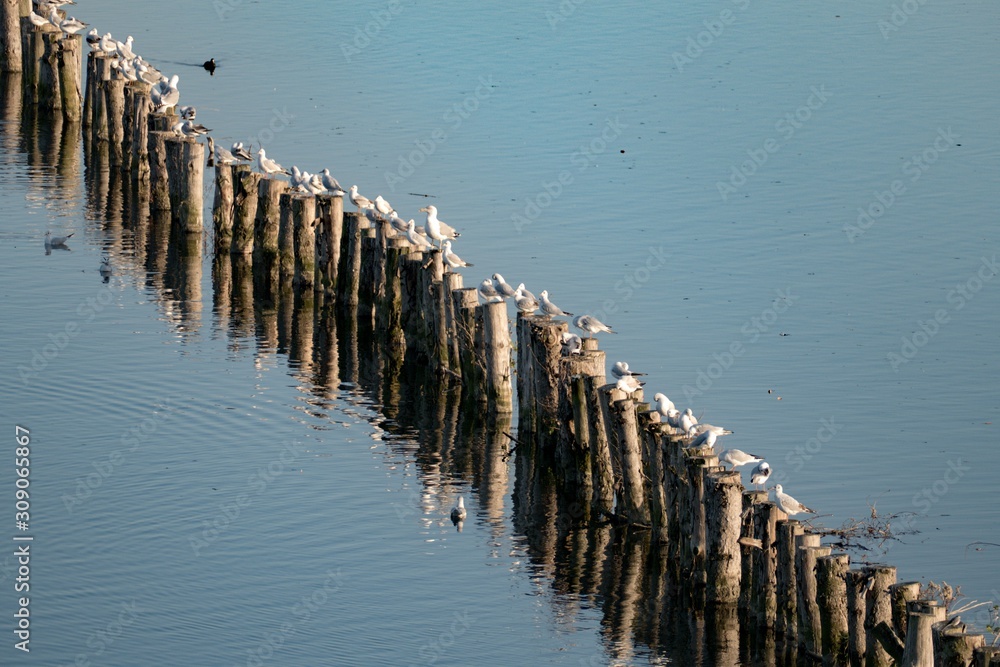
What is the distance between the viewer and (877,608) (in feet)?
48.9

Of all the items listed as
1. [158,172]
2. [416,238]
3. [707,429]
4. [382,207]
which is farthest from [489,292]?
[158,172]

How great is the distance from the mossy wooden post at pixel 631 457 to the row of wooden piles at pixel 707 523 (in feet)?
0.04

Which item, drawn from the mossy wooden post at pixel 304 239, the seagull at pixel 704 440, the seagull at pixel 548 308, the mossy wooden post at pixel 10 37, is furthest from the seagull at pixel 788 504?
the mossy wooden post at pixel 10 37

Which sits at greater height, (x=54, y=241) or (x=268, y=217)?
(x=268, y=217)

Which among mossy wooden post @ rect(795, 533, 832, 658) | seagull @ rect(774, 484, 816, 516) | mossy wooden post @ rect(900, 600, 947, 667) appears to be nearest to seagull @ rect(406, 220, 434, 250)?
seagull @ rect(774, 484, 816, 516)

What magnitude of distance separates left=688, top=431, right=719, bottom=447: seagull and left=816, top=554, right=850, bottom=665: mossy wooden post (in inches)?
82.6

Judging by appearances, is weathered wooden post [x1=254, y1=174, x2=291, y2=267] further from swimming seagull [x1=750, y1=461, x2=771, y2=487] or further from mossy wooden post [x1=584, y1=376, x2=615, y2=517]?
swimming seagull [x1=750, y1=461, x2=771, y2=487]

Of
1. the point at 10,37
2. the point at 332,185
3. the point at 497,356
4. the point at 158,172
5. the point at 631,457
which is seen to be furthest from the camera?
the point at 10,37

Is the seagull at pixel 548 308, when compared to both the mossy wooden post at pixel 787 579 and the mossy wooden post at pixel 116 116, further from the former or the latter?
the mossy wooden post at pixel 116 116

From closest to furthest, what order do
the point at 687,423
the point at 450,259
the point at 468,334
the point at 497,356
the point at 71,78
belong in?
the point at 687,423 < the point at 497,356 < the point at 468,334 < the point at 450,259 < the point at 71,78

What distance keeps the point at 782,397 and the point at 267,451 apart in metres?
6.89

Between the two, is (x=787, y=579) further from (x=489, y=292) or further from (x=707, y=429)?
(x=489, y=292)

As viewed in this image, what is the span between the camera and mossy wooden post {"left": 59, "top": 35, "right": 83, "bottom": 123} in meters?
36.8

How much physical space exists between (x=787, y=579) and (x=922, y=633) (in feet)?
8.57
